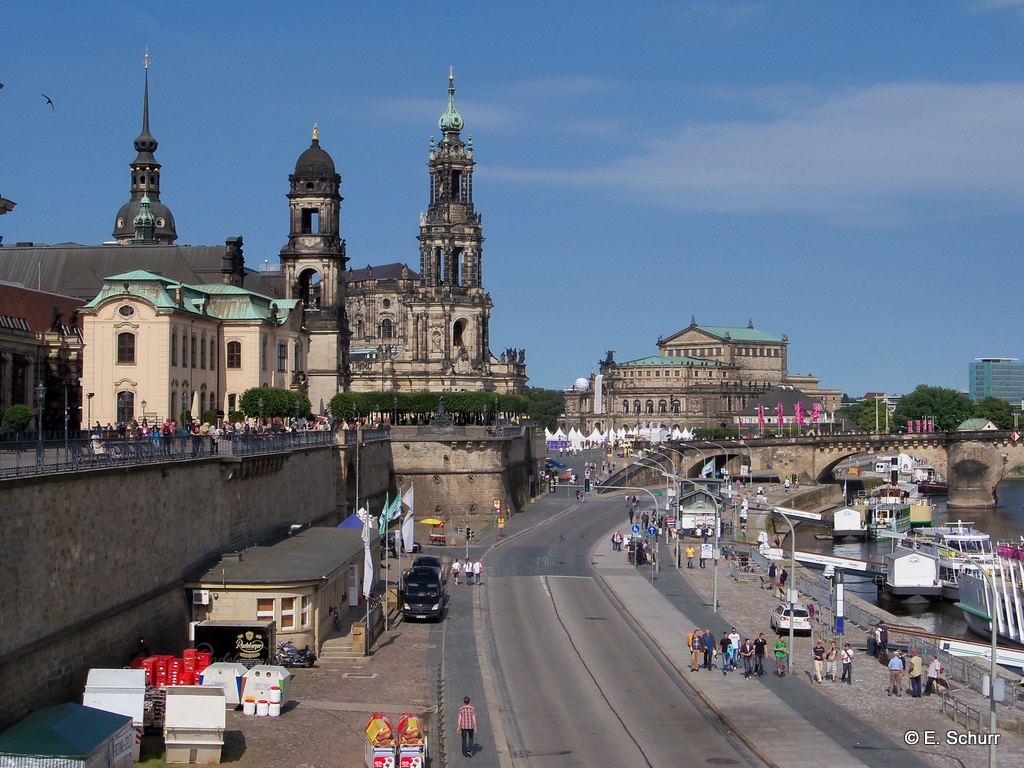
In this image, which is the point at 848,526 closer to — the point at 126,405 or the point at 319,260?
the point at 319,260

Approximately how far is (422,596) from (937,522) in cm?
7448

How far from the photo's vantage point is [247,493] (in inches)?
1793

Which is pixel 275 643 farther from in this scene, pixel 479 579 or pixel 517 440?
pixel 517 440

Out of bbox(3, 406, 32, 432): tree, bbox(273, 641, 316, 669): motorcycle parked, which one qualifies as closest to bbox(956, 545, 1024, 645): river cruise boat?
bbox(273, 641, 316, 669): motorcycle parked

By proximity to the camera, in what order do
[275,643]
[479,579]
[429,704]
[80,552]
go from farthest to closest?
[479,579], [275,643], [429,704], [80,552]

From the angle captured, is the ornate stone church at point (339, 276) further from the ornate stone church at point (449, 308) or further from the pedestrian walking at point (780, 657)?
the pedestrian walking at point (780, 657)

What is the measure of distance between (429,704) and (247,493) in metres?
14.6

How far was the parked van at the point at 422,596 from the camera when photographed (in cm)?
4531

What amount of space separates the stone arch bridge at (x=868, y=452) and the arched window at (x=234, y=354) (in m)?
60.6

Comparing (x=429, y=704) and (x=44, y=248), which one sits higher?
(x=44, y=248)

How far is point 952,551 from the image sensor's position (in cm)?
7006

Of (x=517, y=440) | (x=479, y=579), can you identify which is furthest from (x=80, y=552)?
(x=517, y=440)

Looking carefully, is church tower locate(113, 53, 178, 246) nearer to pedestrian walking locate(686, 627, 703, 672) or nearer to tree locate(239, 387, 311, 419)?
tree locate(239, 387, 311, 419)

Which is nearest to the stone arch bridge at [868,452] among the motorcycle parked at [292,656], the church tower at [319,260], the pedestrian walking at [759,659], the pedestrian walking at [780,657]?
the church tower at [319,260]
